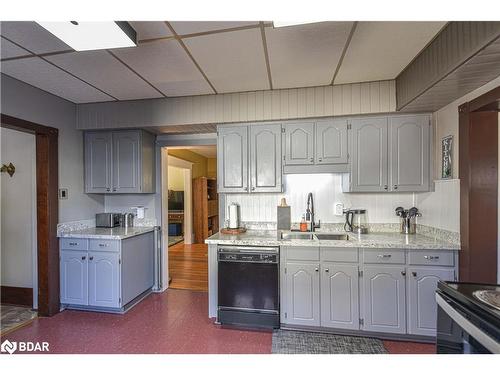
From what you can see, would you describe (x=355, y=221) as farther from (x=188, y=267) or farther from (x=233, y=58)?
(x=188, y=267)

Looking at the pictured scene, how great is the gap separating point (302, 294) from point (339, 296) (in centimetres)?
33

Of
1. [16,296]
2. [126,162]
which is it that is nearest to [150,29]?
[126,162]

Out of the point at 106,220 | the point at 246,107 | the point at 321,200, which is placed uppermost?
the point at 246,107

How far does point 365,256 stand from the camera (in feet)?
7.43

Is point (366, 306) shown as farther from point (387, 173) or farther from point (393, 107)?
point (393, 107)

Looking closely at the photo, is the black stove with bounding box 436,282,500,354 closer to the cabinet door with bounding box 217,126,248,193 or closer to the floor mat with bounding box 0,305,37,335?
the cabinet door with bounding box 217,126,248,193

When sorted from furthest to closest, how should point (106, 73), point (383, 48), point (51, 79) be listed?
1. point (51, 79)
2. point (106, 73)
3. point (383, 48)

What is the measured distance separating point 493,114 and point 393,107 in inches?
29.2

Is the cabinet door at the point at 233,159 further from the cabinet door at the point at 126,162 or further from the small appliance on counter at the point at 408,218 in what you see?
the small appliance on counter at the point at 408,218

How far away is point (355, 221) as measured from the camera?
288 cm

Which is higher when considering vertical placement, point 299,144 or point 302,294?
point 299,144

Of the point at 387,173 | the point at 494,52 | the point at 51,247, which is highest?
the point at 494,52

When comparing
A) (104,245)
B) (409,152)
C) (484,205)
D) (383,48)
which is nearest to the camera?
(383,48)
